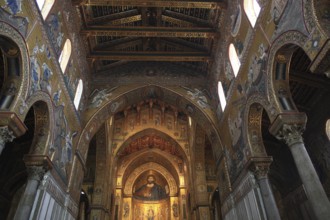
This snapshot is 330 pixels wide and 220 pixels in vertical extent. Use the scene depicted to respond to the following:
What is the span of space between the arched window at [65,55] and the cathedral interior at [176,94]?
6cm

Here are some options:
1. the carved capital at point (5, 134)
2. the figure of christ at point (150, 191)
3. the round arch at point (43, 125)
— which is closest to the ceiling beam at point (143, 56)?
the round arch at point (43, 125)

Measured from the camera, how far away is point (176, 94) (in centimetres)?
1453

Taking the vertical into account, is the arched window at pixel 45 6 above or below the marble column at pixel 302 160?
above

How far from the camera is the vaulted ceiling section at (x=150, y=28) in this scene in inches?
438

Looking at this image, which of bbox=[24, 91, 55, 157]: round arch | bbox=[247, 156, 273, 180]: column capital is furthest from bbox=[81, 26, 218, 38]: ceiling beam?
bbox=[247, 156, 273, 180]: column capital

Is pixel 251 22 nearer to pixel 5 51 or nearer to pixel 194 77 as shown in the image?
pixel 194 77

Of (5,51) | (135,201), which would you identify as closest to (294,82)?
(5,51)

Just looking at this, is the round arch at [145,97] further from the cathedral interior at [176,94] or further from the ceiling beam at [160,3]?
the ceiling beam at [160,3]

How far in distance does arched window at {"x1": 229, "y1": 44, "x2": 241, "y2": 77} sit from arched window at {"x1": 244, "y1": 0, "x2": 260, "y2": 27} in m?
1.89

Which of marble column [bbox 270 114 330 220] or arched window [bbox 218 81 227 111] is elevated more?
arched window [bbox 218 81 227 111]

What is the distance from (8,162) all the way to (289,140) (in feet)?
43.8

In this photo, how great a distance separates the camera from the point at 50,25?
9.02 m

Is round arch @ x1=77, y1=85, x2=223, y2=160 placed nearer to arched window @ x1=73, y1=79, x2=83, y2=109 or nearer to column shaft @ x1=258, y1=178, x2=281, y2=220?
arched window @ x1=73, y1=79, x2=83, y2=109

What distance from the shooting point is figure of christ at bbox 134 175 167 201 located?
92.4 feet
